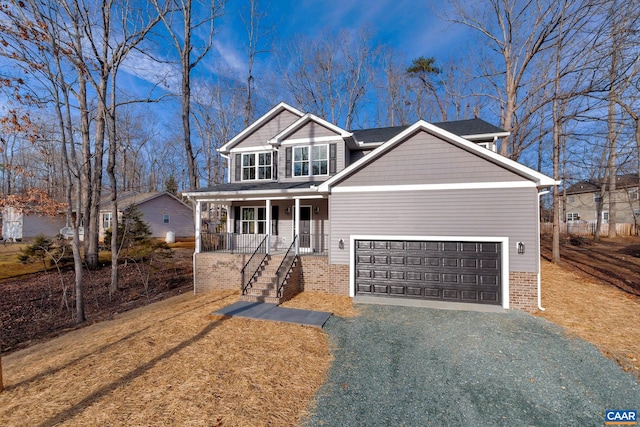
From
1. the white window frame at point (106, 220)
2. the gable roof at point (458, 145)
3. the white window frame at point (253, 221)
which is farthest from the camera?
the white window frame at point (106, 220)

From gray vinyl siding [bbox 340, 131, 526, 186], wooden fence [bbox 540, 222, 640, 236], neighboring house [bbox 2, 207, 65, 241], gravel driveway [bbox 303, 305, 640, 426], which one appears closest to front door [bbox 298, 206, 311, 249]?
gray vinyl siding [bbox 340, 131, 526, 186]

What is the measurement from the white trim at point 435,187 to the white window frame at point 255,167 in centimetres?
507

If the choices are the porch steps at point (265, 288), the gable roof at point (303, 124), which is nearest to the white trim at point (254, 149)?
the gable roof at point (303, 124)

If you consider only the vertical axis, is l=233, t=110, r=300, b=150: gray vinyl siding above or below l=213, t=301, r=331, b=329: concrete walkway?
above

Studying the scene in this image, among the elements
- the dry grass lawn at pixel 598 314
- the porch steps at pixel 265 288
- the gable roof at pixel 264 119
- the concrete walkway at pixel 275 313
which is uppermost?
the gable roof at pixel 264 119

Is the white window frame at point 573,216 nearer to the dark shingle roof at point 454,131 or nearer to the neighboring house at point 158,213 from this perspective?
the dark shingle roof at point 454,131

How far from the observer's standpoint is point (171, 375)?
14.4 feet

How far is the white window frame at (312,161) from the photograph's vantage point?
12.1 metres

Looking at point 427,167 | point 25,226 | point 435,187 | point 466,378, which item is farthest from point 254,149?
point 25,226

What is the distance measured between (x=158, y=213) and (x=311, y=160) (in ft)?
73.2

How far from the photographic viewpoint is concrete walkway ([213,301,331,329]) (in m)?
6.81

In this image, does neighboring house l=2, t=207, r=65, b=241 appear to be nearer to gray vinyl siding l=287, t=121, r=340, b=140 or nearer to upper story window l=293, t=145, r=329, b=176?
upper story window l=293, t=145, r=329, b=176

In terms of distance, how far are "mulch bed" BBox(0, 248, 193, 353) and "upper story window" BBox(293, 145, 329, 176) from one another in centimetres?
747

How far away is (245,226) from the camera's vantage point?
43.1 feet
